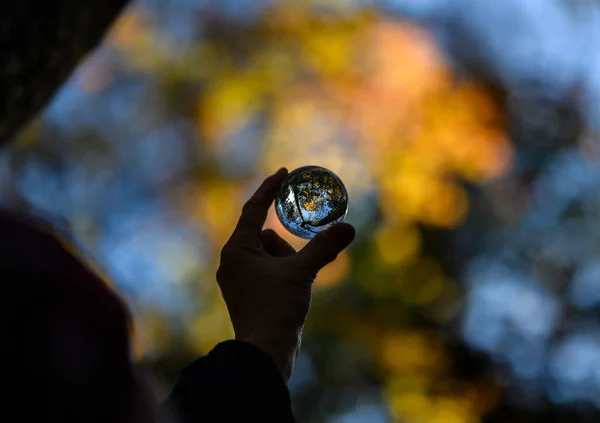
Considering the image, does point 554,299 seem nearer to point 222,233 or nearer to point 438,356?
point 438,356

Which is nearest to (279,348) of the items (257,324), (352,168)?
(257,324)

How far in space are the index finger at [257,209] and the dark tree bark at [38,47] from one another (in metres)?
1.02

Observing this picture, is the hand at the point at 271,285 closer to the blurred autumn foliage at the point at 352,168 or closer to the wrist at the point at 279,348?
the wrist at the point at 279,348

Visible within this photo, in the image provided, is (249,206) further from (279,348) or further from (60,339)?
(60,339)

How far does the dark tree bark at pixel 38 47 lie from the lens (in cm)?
217

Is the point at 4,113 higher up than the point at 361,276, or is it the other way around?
the point at 4,113

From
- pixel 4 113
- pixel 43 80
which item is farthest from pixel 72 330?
pixel 43 80

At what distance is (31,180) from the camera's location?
12680 mm

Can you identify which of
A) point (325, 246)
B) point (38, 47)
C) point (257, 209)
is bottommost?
point (325, 246)

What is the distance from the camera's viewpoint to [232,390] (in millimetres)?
1350

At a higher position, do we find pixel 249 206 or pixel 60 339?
pixel 249 206

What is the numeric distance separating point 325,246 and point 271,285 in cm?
20

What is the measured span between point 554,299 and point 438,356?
3008 millimetres

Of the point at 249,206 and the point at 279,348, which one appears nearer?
the point at 279,348
